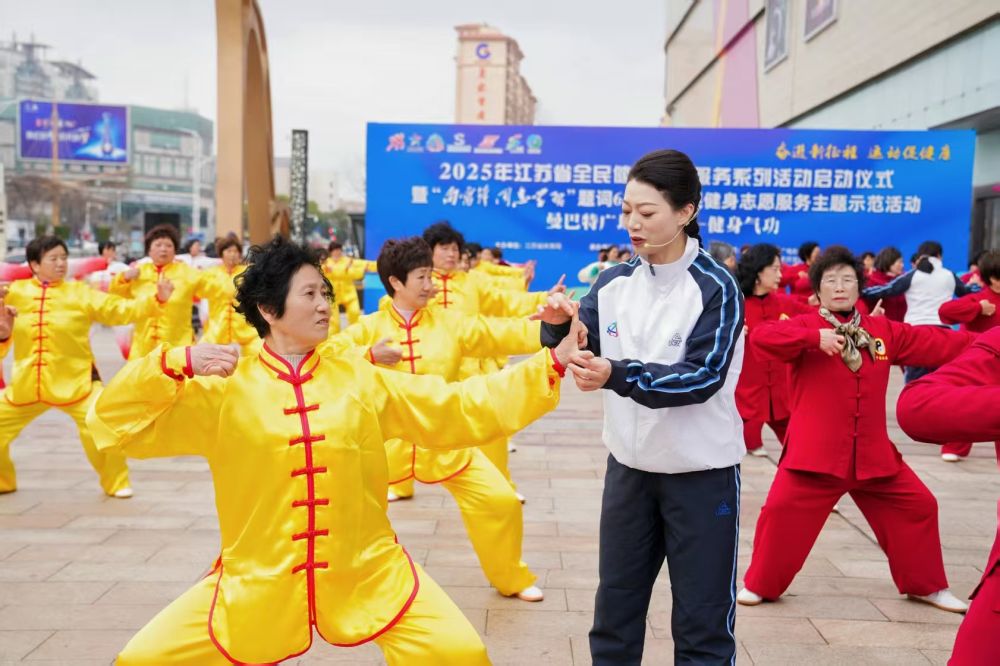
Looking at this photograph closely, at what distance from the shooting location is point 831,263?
4297mm

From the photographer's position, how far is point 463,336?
4703 millimetres

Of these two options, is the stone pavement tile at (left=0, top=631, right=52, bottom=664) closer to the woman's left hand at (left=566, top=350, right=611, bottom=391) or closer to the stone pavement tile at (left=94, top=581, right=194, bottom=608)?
the stone pavement tile at (left=94, top=581, right=194, bottom=608)

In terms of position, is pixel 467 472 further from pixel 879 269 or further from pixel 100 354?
pixel 100 354

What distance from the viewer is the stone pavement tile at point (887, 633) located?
4.07m

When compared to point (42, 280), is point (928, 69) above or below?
above

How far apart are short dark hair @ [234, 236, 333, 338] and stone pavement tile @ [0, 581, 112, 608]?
94.5 inches

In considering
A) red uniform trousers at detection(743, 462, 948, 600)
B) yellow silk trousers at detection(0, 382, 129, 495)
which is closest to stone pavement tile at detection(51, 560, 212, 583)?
yellow silk trousers at detection(0, 382, 129, 495)

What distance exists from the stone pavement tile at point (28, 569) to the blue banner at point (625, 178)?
384 inches

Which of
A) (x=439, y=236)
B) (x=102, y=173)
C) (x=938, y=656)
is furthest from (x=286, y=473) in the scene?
(x=102, y=173)

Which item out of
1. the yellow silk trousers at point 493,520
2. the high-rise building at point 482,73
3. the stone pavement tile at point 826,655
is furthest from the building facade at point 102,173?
the stone pavement tile at point 826,655

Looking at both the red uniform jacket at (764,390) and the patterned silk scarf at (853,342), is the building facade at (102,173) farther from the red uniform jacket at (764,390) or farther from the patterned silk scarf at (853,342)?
the patterned silk scarf at (853,342)

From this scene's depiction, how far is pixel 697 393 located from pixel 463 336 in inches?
81.6

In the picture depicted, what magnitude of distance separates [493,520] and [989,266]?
4.20 m

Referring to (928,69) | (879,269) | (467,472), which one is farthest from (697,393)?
(928,69)
